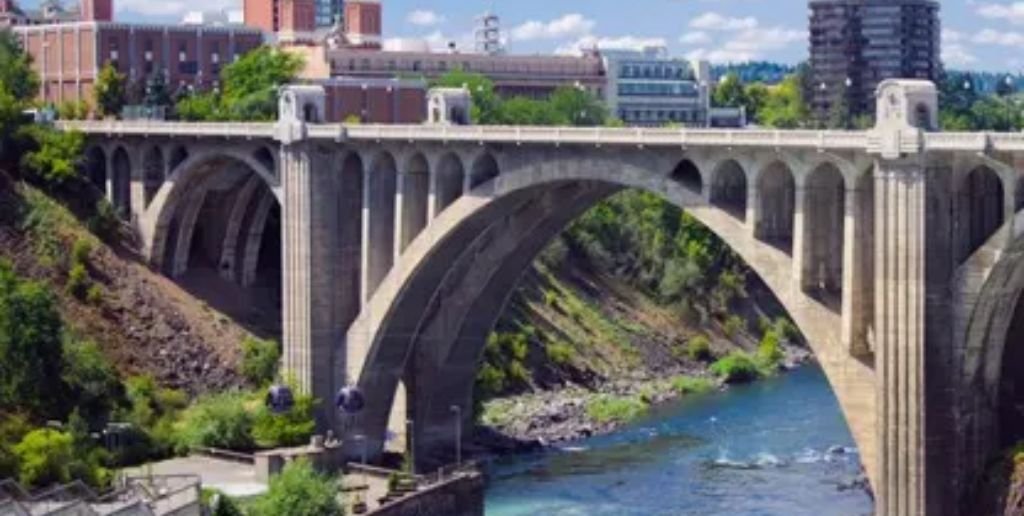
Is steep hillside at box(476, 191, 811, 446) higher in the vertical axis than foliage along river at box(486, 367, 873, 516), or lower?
higher

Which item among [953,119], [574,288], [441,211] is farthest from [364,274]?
[953,119]

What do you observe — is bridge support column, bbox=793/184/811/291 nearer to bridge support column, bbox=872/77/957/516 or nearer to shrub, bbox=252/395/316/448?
bridge support column, bbox=872/77/957/516

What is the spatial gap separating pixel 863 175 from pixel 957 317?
13.7ft

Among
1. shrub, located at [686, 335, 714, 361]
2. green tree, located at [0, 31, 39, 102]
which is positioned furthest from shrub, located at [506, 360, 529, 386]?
green tree, located at [0, 31, 39, 102]

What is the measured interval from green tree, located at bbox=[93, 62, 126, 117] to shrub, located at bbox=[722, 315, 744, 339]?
31.0m

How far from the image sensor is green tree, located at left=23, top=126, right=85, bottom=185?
245 ft

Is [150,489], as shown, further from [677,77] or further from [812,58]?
[812,58]

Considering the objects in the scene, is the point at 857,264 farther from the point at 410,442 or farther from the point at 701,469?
the point at 410,442

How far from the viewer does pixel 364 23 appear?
13588 cm

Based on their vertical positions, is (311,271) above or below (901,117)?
below

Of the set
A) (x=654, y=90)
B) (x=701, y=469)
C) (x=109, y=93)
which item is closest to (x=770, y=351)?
(x=701, y=469)

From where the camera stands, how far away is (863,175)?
167 feet

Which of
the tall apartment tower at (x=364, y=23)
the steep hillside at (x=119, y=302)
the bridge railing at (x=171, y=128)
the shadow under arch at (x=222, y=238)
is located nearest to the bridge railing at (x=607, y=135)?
the bridge railing at (x=171, y=128)

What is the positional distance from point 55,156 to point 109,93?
27798mm
